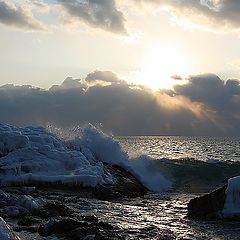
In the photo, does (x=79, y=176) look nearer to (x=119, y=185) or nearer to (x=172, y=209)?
(x=119, y=185)

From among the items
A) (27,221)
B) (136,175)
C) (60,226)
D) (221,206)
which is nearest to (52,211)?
(27,221)

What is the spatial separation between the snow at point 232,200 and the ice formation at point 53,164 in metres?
9.95

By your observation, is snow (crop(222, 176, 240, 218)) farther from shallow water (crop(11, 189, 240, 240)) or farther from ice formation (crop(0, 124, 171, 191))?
ice formation (crop(0, 124, 171, 191))

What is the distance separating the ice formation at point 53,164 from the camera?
26.2 meters

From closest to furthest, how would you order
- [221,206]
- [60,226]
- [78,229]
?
[78,229]
[60,226]
[221,206]

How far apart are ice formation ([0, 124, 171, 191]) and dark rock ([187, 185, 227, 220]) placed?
28.6 ft

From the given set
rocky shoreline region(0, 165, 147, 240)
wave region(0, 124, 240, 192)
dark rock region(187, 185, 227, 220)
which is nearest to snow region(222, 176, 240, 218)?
dark rock region(187, 185, 227, 220)

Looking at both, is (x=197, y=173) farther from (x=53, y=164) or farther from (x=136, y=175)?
(x=53, y=164)

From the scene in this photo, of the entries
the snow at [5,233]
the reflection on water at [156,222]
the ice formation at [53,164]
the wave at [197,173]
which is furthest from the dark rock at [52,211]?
the wave at [197,173]

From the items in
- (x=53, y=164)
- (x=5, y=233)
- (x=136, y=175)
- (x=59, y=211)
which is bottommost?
(x=59, y=211)

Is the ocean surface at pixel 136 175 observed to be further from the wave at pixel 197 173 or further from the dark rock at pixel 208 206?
the dark rock at pixel 208 206

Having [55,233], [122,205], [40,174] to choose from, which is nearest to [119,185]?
[40,174]

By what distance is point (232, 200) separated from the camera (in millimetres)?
17906

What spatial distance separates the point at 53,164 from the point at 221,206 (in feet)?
43.2
